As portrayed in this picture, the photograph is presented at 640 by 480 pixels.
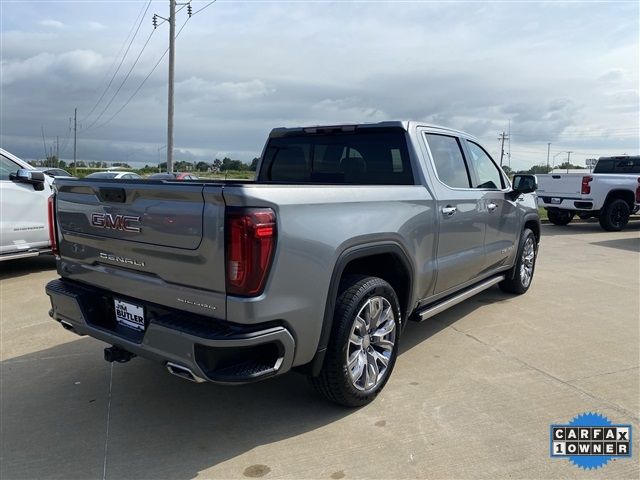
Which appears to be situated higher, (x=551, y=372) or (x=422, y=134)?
(x=422, y=134)

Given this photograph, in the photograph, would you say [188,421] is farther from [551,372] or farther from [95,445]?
[551,372]

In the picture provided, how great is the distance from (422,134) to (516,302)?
289 cm

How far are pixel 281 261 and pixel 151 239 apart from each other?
0.76 m

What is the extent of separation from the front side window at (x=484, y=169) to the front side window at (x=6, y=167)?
241 inches

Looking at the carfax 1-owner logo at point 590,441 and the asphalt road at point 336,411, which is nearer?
the asphalt road at point 336,411

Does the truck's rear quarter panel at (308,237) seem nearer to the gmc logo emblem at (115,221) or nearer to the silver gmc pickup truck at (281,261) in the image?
the silver gmc pickup truck at (281,261)

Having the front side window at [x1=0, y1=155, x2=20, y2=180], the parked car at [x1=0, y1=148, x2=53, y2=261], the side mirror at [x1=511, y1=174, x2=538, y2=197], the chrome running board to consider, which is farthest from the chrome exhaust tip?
the front side window at [x1=0, y1=155, x2=20, y2=180]

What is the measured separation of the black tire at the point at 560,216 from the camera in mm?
14594

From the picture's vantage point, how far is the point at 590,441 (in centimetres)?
307

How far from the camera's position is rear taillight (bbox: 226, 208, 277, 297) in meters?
2.46

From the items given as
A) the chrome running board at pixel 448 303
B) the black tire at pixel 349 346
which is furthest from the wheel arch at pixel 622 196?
the black tire at pixel 349 346

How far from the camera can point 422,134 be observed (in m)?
4.16

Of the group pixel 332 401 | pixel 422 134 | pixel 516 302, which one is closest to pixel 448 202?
pixel 422 134

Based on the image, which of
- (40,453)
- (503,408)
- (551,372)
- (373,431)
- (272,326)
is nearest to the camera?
(272,326)
